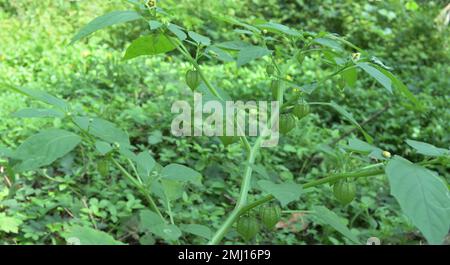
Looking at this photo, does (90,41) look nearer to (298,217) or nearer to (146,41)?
(298,217)

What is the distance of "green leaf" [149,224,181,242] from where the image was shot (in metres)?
0.83

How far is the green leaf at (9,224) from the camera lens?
1.60 metres

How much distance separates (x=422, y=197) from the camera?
63cm

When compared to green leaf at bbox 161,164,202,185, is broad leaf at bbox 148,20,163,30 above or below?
above

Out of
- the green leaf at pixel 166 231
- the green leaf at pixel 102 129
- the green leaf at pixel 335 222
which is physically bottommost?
the green leaf at pixel 335 222

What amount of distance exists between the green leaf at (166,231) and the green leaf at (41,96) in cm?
24

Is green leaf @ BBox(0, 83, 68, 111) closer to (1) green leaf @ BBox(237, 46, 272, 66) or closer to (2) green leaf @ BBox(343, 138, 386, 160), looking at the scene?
(1) green leaf @ BBox(237, 46, 272, 66)

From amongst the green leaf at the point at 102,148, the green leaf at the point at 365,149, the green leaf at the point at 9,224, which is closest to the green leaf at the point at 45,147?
the green leaf at the point at 102,148

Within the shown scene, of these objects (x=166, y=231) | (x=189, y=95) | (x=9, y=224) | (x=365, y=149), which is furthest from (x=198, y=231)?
(x=189, y=95)

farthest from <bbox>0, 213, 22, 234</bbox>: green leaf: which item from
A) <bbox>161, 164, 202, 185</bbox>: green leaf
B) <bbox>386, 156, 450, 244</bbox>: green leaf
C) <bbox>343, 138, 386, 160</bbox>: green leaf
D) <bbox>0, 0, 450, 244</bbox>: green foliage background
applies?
<bbox>386, 156, 450, 244</bbox>: green leaf

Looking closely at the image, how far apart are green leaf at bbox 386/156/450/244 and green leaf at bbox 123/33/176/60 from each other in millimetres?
434

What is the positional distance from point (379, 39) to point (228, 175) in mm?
3185

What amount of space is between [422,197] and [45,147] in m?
0.49

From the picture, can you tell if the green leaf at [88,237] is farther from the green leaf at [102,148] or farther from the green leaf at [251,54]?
the green leaf at [251,54]
